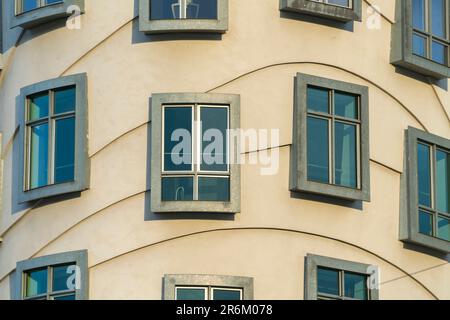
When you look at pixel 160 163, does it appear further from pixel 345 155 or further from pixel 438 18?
pixel 438 18

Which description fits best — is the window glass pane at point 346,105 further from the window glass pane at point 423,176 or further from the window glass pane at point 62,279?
the window glass pane at point 62,279

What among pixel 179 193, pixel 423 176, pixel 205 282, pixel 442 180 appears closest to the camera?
pixel 205 282

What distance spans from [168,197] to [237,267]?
1.49 metres

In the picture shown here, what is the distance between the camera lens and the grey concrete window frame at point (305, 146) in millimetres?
42719

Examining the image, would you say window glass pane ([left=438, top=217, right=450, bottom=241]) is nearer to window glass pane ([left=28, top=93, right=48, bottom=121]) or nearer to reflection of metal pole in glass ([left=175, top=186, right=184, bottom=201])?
reflection of metal pole in glass ([left=175, top=186, right=184, bottom=201])

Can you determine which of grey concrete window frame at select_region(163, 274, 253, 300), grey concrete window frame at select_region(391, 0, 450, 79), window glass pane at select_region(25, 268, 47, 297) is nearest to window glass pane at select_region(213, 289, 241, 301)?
grey concrete window frame at select_region(163, 274, 253, 300)

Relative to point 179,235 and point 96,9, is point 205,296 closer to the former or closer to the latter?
point 179,235

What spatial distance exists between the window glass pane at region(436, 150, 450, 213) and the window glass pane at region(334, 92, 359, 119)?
1.92 metres

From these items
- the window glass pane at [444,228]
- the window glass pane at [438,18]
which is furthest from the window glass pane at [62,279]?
the window glass pane at [438,18]

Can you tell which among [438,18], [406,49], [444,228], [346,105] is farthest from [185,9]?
[444,228]

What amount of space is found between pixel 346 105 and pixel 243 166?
2.15 meters

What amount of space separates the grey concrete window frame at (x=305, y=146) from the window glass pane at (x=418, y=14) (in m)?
1.82

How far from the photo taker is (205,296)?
41875 mm

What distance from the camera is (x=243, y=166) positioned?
4256 centimetres
